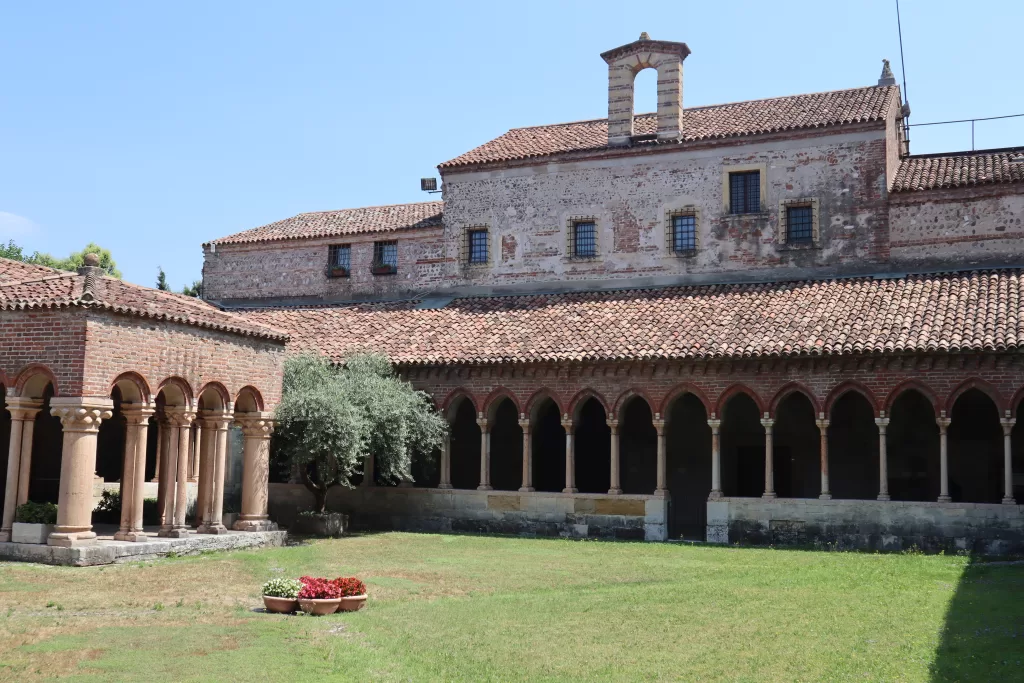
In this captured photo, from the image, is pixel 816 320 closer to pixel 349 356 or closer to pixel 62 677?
pixel 349 356

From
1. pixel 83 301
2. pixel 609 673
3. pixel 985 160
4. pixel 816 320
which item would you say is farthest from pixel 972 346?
pixel 83 301

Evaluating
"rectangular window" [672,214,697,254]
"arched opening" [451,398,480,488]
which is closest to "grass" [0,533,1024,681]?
"arched opening" [451,398,480,488]

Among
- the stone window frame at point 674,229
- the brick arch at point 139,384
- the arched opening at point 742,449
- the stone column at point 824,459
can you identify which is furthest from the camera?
the stone window frame at point 674,229

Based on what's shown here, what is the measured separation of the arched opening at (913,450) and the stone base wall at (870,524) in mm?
3247

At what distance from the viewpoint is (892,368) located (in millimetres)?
22125

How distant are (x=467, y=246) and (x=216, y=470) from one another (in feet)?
41.0

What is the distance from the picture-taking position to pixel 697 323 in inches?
992

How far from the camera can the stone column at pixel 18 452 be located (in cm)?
1872

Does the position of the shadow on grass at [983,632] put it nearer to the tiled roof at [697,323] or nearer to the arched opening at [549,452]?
the tiled roof at [697,323]

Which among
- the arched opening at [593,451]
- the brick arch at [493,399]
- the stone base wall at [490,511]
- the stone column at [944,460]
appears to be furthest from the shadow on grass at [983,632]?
the arched opening at [593,451]

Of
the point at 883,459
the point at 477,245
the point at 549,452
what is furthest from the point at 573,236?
the point at 883,459

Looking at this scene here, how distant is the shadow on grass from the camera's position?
33.6 ft

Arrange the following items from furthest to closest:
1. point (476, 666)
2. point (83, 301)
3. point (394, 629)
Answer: point (83, 301) → point (394, 629) → point (476, 666)

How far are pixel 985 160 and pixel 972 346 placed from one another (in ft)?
31.3
